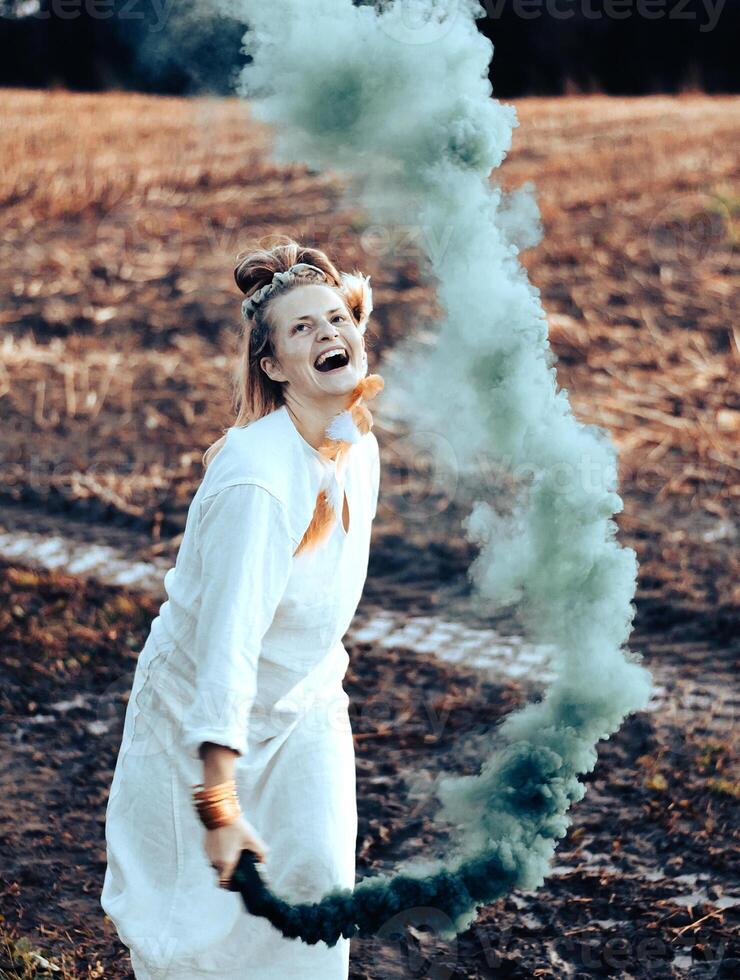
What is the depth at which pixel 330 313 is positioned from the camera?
2.57 metres

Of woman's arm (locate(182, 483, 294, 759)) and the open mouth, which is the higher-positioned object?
the open mouth

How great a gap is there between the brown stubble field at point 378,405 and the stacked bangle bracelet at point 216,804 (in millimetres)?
1411

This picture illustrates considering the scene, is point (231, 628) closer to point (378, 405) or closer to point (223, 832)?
point (223, 832)

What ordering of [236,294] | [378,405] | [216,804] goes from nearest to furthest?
[216,804]
[378,405]
[236,294]

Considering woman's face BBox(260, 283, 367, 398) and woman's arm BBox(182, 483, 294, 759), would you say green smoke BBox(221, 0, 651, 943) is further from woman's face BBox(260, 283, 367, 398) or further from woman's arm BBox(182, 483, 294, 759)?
woman's arm BBox(182, 483, 294, 759)

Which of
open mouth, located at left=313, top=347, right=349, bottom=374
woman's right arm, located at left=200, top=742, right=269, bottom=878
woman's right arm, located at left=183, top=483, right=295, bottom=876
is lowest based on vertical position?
woman's right arm, located at left=200, top=742, right=269, bottom=878

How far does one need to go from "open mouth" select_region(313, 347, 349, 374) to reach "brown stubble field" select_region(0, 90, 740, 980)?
187cm

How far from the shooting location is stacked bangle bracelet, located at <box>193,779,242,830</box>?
2.28 m

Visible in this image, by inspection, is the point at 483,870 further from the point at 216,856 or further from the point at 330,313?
the point at 330,313

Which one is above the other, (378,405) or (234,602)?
(378,405)

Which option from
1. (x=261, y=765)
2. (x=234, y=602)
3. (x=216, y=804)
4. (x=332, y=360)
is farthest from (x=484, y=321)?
(x=216, y=804)

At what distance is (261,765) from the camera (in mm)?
2529

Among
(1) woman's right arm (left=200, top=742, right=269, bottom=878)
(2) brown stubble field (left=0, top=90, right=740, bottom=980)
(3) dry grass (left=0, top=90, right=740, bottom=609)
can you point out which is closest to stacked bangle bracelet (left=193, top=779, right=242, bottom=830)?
(1) woman's right arm (left=200, top=742, right=269, bottom=878)

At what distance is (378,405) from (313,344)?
213 inches
